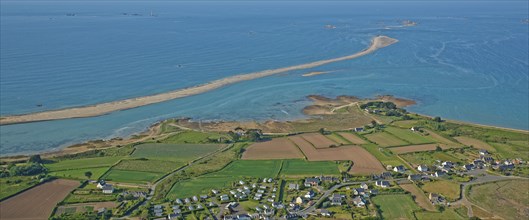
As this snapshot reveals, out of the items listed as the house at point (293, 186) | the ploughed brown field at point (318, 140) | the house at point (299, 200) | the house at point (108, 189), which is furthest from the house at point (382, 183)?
the house at point (108, 189)

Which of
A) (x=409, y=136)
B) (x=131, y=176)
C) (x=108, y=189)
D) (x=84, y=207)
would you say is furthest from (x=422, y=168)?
(x=84, y=207)

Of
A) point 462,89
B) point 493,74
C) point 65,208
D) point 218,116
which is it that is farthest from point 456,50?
point 65,208

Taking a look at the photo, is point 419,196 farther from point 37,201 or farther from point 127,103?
point 127,103

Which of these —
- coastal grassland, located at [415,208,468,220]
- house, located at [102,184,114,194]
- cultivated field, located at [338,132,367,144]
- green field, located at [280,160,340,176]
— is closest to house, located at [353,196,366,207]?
coastal grassland, located at [415,208,468,220]

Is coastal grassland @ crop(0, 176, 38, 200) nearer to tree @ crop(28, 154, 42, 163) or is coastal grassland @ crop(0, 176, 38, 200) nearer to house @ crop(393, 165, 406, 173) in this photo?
tree @ crop(28, 154, 42, 163)

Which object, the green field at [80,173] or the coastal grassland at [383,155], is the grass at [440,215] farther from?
the green field at [80,173]

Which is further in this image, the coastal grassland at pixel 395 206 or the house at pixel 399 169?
the house at pixel 399 169

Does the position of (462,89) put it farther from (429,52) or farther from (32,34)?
(32,34)
